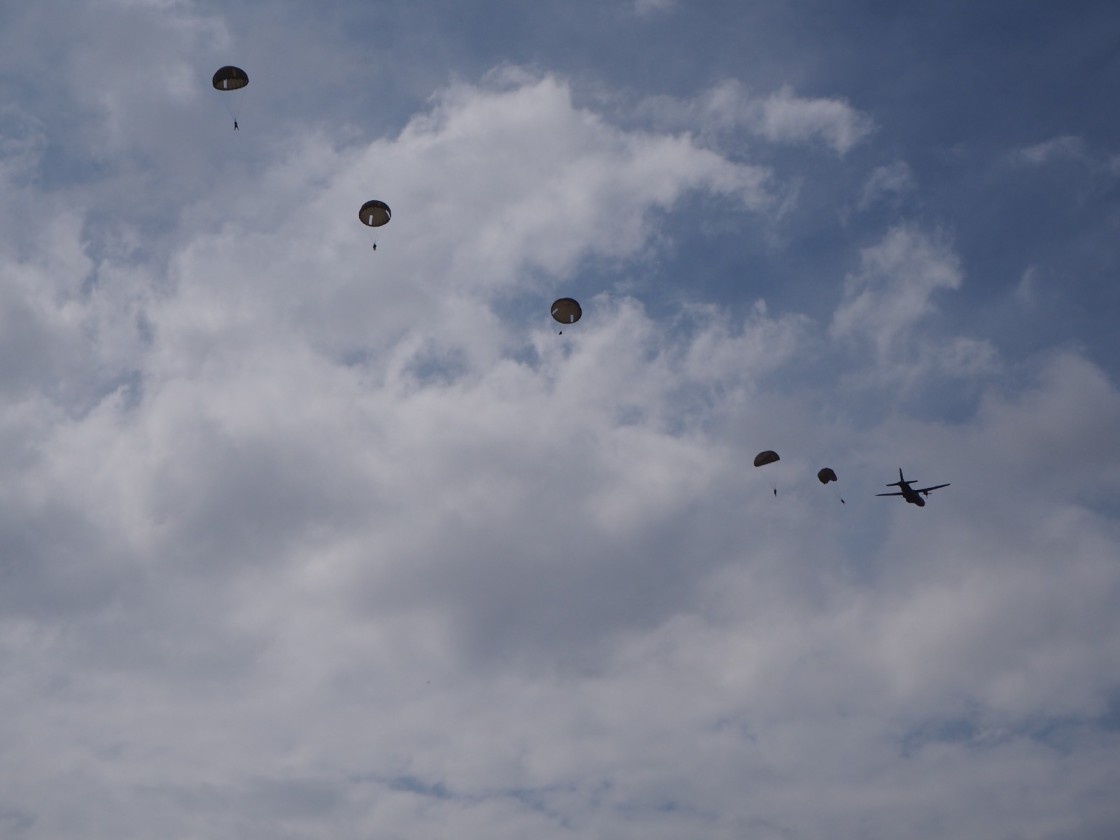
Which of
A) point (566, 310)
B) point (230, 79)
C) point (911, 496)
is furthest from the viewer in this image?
point (911, 496)

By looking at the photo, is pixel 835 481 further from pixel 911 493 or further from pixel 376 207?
pixel 376 207

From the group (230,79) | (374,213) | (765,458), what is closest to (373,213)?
(374,213)

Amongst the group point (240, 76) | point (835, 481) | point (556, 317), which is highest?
point (240, 76)

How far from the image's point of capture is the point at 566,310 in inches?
2356

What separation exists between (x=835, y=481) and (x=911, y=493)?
12.5 meters

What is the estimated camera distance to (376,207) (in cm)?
5550

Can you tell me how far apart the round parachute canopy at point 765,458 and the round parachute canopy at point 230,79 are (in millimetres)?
43884

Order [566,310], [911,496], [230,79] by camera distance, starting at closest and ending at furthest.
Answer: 1. [230,79]
2. [566,310]
3. [911,496]

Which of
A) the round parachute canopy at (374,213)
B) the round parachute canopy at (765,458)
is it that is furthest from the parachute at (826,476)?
the round parachute canopy at (374,213)

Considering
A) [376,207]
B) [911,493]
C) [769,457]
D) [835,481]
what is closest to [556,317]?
[376,207]

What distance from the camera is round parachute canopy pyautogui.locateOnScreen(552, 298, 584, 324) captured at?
5972 centimetres

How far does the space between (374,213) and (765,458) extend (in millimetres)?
34216

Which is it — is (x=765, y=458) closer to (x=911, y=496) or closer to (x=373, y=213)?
(x=911, y=496)

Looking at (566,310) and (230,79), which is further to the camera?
(566,310)
